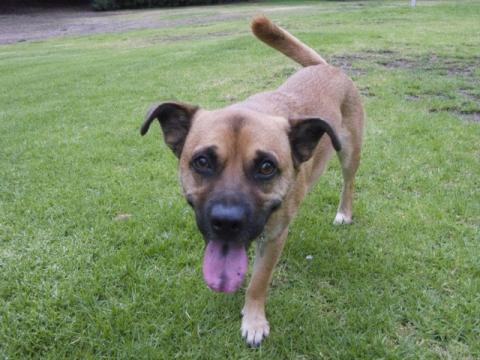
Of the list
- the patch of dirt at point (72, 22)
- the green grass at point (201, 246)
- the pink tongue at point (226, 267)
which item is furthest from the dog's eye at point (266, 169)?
the patch of dirt at point (72, 22)

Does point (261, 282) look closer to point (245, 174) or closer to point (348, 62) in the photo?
point (245, 174)

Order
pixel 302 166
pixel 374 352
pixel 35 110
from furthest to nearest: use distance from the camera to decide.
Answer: pixel 35 110 < pixel 302 166 < pixel 374 352

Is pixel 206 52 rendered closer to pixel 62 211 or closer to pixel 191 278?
pixel 62 211

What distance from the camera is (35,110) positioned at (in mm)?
8523

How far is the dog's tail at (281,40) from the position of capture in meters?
4.46

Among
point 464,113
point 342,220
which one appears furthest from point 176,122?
point 464,113

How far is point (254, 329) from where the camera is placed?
3.05 metres

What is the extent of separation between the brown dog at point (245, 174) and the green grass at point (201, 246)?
518 mm

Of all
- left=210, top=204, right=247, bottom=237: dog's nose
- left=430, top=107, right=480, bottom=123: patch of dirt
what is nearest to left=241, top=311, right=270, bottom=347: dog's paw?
left=210, top=204, right=247, bottom=237: dog's nose

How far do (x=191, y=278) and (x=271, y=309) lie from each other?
2.29 feet

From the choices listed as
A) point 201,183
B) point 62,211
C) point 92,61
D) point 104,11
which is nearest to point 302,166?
point 201,183

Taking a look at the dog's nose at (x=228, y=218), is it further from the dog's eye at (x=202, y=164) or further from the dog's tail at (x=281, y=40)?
the dog's tail at (x=281, y=40)

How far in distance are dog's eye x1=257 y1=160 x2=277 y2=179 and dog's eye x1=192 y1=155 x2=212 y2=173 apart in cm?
30

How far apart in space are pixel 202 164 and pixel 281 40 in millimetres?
2500
